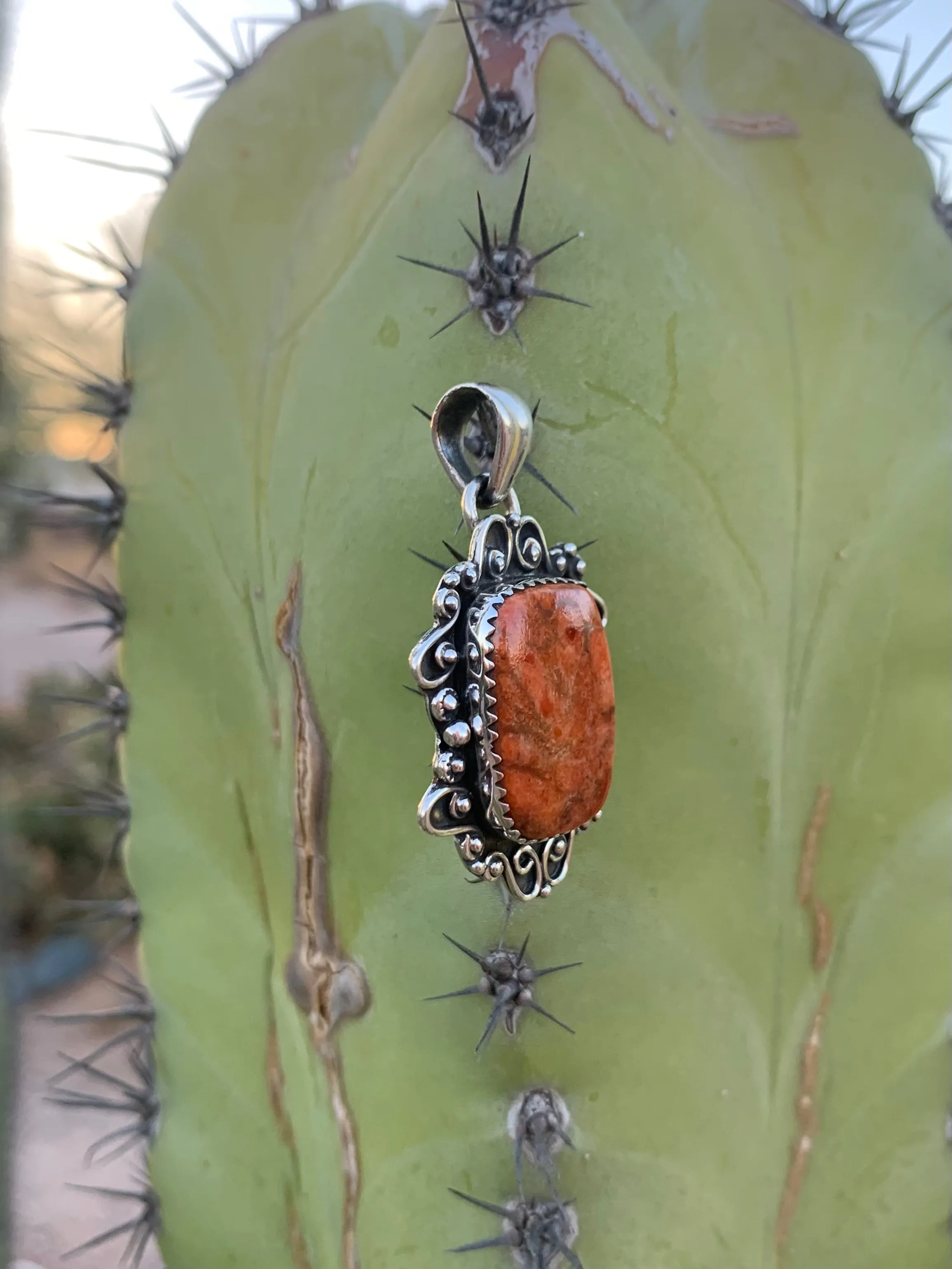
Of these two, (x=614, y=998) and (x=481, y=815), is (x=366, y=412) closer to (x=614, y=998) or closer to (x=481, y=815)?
(x=481, y=815)

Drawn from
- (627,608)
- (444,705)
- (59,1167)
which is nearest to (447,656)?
(444,705)

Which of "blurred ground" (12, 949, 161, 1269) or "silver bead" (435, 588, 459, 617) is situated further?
→ "blurred ground" (12, 949, 161, 1269)

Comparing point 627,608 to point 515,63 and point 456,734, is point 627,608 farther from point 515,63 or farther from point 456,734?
point 515,63

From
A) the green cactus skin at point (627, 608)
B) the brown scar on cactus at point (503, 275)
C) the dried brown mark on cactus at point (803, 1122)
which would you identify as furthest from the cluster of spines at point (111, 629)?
the dried brown mark on cactus at point (803, 1122)

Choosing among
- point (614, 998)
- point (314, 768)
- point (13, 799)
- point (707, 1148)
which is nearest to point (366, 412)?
point (314, 768)

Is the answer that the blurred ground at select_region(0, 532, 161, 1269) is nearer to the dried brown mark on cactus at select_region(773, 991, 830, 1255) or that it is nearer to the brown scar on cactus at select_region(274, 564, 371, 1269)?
the brown scar on cactus at select_region(274, 564, 371, 1269)

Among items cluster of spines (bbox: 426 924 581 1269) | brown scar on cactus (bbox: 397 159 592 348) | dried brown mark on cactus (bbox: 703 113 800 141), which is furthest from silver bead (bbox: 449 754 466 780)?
dried brown mark on cactus (bbox: 703 113 800 141)
